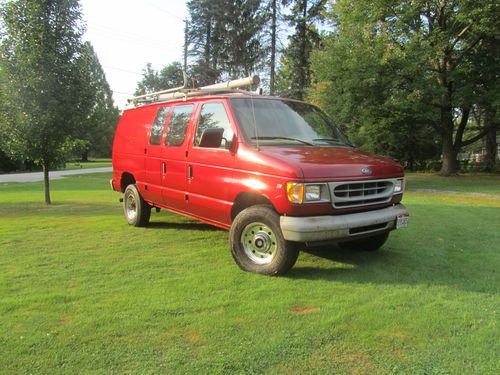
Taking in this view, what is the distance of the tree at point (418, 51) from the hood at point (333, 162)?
46.5ft

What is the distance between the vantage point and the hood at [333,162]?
15.5ft

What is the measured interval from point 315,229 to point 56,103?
8.43m

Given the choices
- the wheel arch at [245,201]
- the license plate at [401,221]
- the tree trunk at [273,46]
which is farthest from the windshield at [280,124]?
the tree trunk at [273,46]

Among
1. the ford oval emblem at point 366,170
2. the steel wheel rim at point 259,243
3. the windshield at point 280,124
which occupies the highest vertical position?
the windshield at point 280,124

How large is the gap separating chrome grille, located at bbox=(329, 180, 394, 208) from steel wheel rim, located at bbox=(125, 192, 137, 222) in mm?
4351

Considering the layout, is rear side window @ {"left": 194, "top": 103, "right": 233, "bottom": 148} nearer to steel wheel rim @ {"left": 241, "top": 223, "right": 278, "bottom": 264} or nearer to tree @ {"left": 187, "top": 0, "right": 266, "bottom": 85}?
steel wheel rim @ {"left": 241, "top": 223, "right": 278, "bottom": 264}

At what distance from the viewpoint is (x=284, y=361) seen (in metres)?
3.18

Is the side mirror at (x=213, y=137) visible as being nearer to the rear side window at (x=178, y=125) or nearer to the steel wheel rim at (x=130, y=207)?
the rear side window at (x=178, y=125)

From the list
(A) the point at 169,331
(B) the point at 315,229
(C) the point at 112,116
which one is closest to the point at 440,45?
(B) the point at 315,229

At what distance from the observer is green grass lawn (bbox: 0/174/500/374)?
3.20 m

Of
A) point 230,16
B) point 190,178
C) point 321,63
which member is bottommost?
point 190,178

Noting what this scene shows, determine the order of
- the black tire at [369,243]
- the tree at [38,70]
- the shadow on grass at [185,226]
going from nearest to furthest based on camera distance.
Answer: the black tire at [369,243], the shadow on grass at [185,226], the tree at [38,70]

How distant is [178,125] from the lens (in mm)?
6684

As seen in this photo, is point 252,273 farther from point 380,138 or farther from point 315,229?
point 380,138
